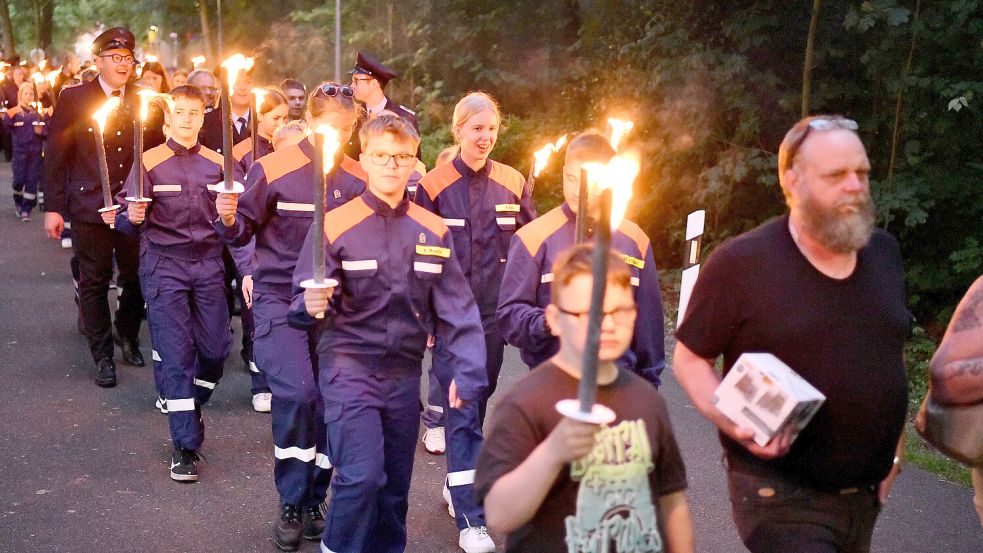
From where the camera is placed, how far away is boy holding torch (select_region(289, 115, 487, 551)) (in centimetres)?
519

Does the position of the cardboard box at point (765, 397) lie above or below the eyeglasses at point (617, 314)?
below

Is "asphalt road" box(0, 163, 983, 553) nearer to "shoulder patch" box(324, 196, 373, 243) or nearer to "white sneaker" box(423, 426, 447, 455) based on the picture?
"white sneaker" box(423, 426, 447, 455)

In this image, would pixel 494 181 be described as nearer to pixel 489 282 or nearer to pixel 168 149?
pixel 489 282

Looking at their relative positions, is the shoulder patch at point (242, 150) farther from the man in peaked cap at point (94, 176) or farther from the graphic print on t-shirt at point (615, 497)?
the graphic print on t-shirt at point (615, 497)

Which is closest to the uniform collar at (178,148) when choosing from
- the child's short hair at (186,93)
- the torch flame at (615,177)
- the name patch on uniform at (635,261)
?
the child's short hair at (186,93)

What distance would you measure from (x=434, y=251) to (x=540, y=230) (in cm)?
49

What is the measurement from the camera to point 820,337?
3.72 meters

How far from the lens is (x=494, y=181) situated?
282 inches

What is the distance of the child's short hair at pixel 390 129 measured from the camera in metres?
5.30

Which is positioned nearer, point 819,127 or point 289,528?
point 819,127

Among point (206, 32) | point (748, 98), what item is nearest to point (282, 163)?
point (748, 98)

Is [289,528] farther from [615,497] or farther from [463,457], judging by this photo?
[615,497]

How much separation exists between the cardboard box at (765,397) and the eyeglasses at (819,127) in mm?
678

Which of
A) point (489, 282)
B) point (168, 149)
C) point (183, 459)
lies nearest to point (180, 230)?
point (168, 149)
